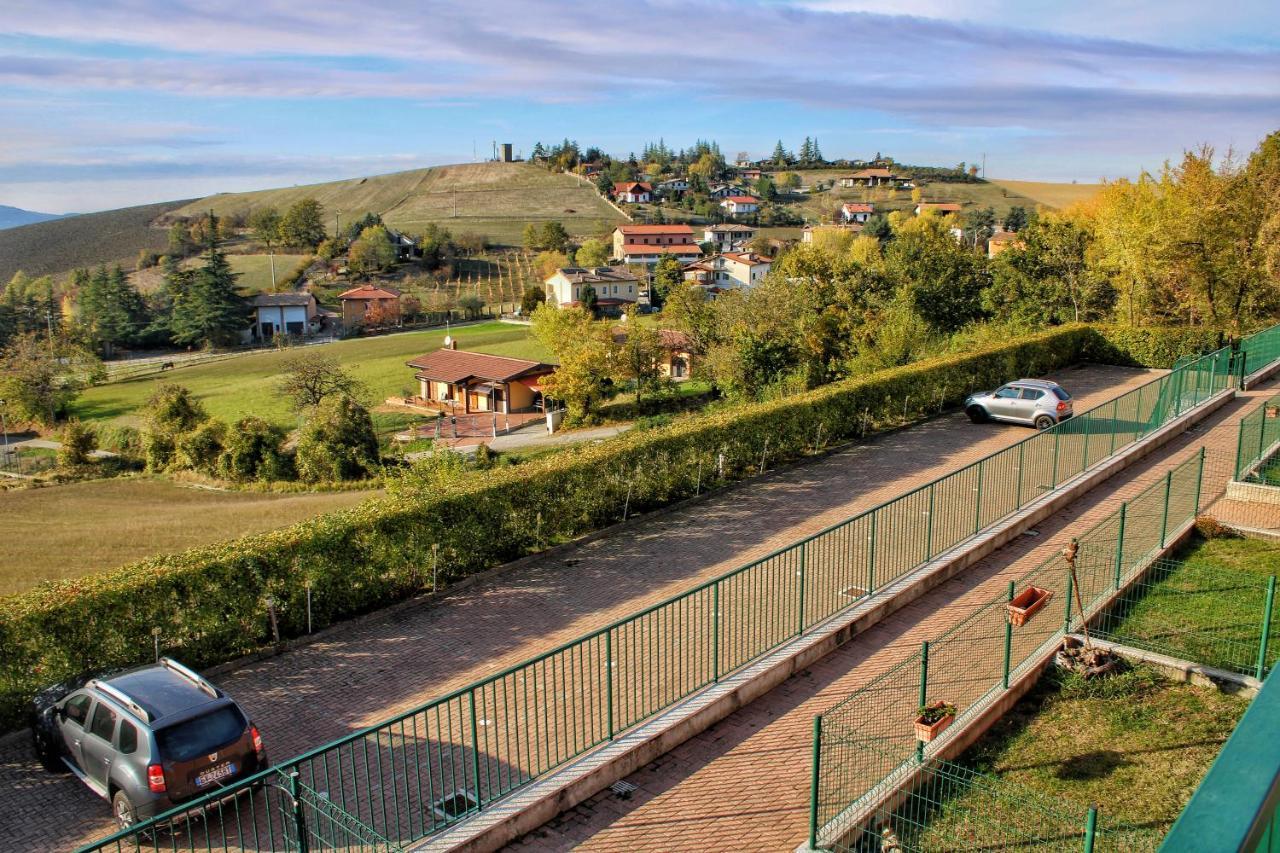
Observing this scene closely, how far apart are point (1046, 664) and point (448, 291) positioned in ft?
379

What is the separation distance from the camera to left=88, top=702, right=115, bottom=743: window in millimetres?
9492

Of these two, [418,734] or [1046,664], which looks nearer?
[418,734]

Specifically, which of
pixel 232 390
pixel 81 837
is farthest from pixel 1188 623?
pixel 232 390

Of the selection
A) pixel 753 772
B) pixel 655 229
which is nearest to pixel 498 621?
pixel 753 772

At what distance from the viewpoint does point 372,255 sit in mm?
128250

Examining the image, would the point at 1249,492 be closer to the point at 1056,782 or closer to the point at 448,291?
the point at 1056,782

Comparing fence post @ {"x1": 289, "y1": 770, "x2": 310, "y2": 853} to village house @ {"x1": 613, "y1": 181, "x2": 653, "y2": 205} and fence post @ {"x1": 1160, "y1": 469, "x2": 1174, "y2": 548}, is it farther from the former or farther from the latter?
village house @ {"x1": 613, "y1": 181, "x2": 653, "y2": 205}

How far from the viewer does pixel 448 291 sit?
121 m

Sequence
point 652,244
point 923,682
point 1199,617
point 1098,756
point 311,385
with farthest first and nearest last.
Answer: point 652,244, point 311,385, point 1199,617, point 923,682, point 1098,756

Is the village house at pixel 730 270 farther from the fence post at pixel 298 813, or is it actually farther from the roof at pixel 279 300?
the fence post at pixel 298 813

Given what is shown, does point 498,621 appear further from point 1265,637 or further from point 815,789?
A: point 1265,637

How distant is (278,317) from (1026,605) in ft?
327

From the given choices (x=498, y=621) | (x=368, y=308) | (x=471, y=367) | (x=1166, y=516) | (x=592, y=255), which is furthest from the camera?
(x=592, y=255)

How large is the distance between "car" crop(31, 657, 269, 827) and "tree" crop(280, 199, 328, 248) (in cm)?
14778
